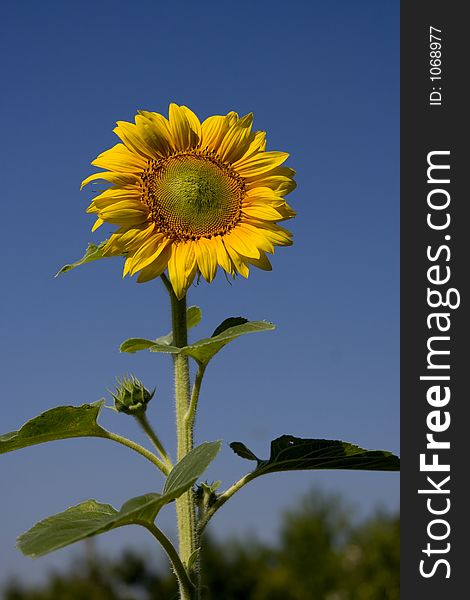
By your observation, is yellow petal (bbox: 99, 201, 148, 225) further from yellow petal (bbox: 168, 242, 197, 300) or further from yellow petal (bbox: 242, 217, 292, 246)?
yellow petal (bbox: 242, 217, 292, 246)

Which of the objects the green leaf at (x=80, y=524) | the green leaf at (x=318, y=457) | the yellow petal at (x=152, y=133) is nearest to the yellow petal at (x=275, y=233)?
the yellow petal at (x=152, y=133)

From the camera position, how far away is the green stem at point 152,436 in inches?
94.5

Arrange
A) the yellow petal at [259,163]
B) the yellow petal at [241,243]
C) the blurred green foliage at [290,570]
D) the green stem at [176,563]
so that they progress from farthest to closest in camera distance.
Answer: the blurred green foliage at [290,570]
the yellow petal at [259,163]
the yellow petal at [241,243]
the green stem at [176,563]

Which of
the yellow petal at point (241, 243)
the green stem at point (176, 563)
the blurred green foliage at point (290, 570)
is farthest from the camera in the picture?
the blurred green foliage at point (290, 570)

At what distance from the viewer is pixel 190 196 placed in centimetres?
244

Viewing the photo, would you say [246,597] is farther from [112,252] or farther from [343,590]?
[112,252]

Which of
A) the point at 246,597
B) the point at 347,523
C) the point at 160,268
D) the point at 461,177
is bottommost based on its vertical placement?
the point at 246,597

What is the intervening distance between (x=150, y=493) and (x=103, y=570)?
7.56 metres

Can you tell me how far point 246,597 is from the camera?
9945mm

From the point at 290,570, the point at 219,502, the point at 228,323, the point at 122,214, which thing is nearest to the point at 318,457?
the point at 219,502

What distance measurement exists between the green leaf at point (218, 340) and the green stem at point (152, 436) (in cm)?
25

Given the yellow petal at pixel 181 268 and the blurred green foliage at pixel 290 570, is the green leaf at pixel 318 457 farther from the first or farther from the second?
the blurred green foliage at pixel 290 570

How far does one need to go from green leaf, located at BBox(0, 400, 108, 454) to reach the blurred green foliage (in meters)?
6.97

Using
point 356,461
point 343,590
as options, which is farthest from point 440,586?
point 343,590
